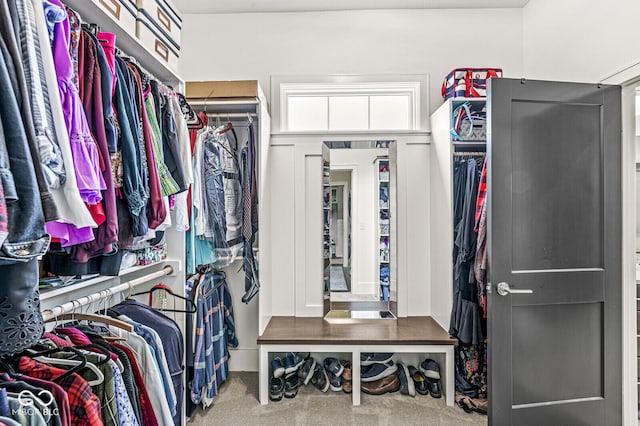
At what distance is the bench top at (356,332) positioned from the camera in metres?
2.40

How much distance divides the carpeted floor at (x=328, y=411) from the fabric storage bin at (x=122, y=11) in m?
2.14

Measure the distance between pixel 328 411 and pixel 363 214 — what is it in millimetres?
1380

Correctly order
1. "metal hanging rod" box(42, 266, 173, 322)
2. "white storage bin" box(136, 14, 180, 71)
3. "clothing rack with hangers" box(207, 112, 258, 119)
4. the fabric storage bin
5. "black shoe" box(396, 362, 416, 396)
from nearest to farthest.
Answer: "metal hanging rod" box(42, 266, 173, 322) → the fabric storage bin → "white storage bin" box(136, 14, 180, 71) → "black shoe" box(396, 362, 416, 396) → "clothing rack with hangers" box(207, 112, 258, 119)

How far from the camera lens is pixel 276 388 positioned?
252 cm

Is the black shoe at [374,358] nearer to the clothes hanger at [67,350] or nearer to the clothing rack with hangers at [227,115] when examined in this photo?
the clothing rack with hangers at [227,115]

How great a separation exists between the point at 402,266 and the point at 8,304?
2.46 metres

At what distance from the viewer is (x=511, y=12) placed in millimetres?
2896

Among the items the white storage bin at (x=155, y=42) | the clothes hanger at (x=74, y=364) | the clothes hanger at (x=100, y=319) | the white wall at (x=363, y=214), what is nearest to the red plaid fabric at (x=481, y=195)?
the white wall at (x=363, y=214)

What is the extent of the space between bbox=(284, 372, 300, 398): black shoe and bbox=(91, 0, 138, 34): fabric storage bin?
7.42ft

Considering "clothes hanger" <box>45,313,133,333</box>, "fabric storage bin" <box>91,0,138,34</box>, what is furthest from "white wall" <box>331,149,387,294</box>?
"clothes hanger" <box>45,313,133,333</box>

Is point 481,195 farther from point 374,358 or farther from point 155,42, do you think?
point 155,42

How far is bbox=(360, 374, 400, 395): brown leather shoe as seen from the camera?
2592mm

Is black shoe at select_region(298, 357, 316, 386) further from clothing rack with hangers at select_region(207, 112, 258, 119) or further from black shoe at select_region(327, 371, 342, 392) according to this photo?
clothing rack with hangers at select_region(207, 112, 258, 119)

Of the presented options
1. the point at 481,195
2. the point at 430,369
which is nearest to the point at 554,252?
the point at 481,195
